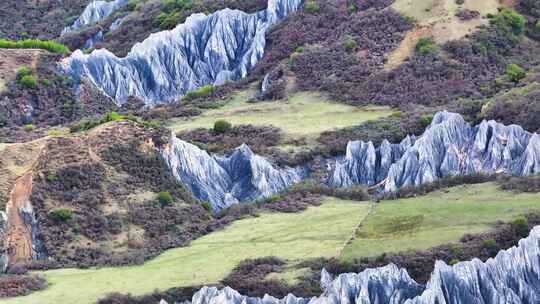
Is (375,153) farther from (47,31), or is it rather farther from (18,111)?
(47,31)

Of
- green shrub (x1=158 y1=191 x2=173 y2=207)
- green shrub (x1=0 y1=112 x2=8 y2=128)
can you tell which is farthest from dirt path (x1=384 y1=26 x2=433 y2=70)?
green shrub (x1=158 y1=191 x2=173 y2=207)

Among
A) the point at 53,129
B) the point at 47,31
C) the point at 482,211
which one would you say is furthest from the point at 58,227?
the point at 47,31

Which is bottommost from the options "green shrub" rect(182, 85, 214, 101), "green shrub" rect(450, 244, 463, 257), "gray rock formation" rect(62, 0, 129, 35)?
"gray rock formation" rect(62, 0, 129, 35)

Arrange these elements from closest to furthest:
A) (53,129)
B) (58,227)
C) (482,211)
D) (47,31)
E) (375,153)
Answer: (482,211) < (58,227) < (375,153) < (53,129) < (47,31)

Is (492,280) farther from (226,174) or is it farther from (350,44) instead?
(350,44)

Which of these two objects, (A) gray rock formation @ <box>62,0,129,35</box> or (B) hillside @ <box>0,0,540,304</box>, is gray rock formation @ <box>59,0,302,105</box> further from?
(A) gray rock formation @ <box>62,0,129,35</box>
